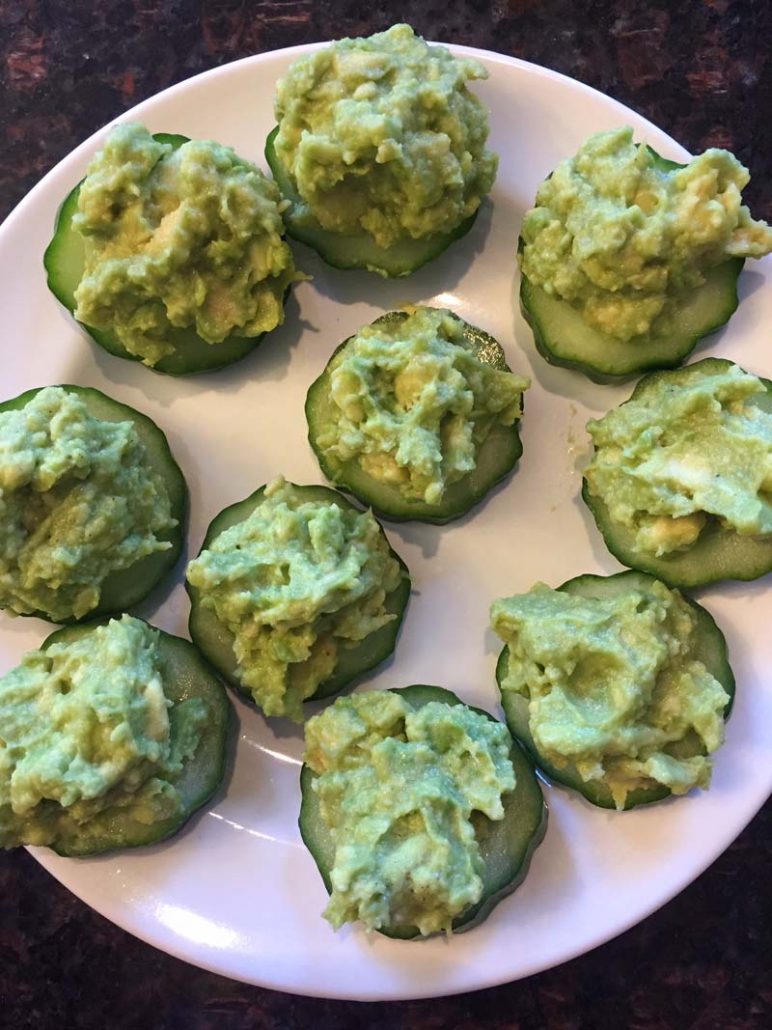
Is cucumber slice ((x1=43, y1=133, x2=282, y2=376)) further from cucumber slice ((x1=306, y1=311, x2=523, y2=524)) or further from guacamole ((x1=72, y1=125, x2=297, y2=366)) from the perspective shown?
cucumber slice ((x1=306, y1=311, x2=523, y2=524))

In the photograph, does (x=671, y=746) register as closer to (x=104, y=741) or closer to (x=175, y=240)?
(x=104, y=741)

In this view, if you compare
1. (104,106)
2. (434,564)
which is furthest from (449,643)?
(104,106)

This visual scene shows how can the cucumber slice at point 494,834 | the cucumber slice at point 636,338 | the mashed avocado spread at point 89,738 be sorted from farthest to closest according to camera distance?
the cucumber slice at point 636,338, the cucumber slice at point 494,834, the mashed avocado spread at point 89,738

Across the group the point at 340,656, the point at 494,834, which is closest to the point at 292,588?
the point at 340,656

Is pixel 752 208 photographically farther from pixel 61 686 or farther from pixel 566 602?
pixel 61 686

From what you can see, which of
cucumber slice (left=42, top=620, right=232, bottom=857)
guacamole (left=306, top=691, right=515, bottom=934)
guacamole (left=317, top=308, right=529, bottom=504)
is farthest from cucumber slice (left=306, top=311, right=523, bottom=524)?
cucumber slice (left=42, top=620, right=232, bottom=857)

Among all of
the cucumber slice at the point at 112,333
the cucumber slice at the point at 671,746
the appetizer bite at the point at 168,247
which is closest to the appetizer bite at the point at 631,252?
the cucumber slice at the point at 671,746

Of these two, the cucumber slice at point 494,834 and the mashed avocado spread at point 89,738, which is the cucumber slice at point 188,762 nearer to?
the mashed avocado spread at point 89,738
